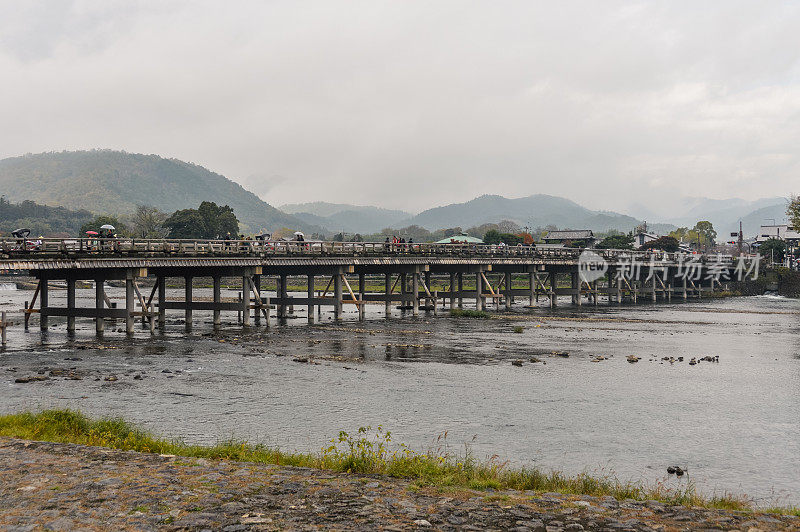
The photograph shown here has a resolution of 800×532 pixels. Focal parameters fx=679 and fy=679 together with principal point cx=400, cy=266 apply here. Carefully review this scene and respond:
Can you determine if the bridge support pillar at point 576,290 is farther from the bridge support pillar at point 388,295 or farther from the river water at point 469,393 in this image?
the river water at point 469,393

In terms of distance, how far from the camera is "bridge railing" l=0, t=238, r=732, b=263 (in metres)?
37.4

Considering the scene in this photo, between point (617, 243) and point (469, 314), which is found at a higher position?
point (617, 243)

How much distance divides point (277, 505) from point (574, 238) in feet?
543

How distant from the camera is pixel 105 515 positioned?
11133mm

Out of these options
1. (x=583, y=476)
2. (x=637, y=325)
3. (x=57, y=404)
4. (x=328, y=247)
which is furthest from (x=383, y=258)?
(x=583, y=476)

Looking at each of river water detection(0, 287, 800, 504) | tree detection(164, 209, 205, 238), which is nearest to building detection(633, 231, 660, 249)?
tree detection(164, 209, 205, 238)

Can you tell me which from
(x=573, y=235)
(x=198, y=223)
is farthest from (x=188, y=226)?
(x=573, y=235)

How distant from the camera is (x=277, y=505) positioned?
1184 cm

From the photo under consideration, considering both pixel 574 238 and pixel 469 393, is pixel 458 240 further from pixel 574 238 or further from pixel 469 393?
pixel 469 393

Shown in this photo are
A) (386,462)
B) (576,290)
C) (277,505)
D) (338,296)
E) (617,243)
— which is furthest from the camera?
(617,243)

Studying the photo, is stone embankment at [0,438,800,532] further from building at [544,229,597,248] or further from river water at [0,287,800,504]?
building at [544,229,597,248]

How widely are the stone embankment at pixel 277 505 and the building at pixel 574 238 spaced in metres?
145

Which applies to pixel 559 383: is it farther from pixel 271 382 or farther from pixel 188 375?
pixel 188 375

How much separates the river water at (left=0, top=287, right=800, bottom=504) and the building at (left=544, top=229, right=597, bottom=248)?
110956 mm
